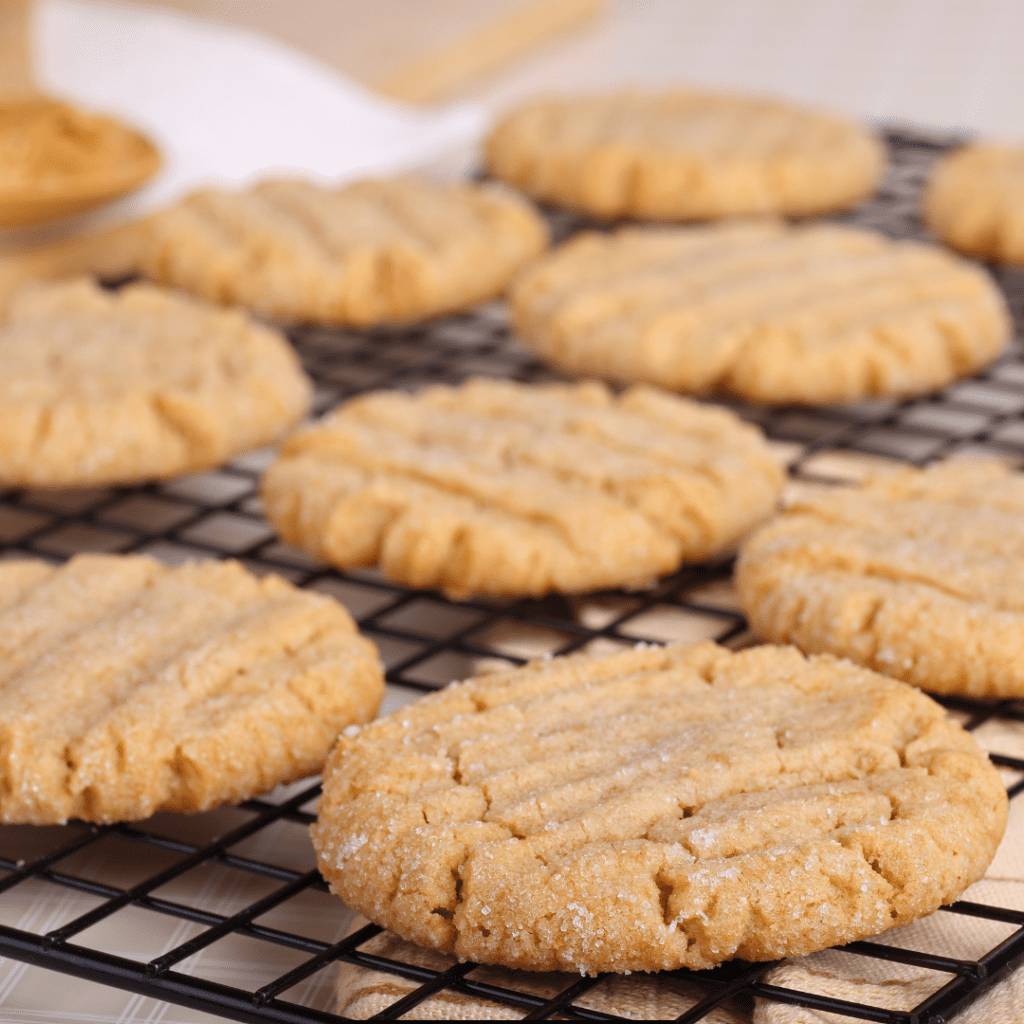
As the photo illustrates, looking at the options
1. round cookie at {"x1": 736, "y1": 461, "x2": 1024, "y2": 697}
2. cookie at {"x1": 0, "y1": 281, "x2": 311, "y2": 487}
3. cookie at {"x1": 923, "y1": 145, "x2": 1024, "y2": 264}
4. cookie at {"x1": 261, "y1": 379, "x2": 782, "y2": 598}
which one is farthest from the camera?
cookie at {"x1": 923, "y1": 145, "x2": 1024, "y2": 264}

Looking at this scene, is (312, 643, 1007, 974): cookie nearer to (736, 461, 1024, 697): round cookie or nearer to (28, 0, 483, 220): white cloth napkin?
(736, 461, 1024, 697): round cookie

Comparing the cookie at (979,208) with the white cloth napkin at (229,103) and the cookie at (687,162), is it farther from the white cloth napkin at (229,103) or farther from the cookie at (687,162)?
the white cloth napkin at (229,103)

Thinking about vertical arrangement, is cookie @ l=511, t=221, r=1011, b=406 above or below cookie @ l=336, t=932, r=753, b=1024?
above

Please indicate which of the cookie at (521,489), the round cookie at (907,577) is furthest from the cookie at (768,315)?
the round cookie at (907,577)

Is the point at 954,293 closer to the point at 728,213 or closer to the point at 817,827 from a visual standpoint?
the point at 728,213

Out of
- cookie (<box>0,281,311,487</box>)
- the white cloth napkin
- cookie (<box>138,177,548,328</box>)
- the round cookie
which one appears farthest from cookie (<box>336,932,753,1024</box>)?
the white cloth napkin

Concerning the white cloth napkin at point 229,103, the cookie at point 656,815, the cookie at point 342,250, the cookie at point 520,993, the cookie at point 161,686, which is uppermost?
the white cloth napkin at point 229,103
